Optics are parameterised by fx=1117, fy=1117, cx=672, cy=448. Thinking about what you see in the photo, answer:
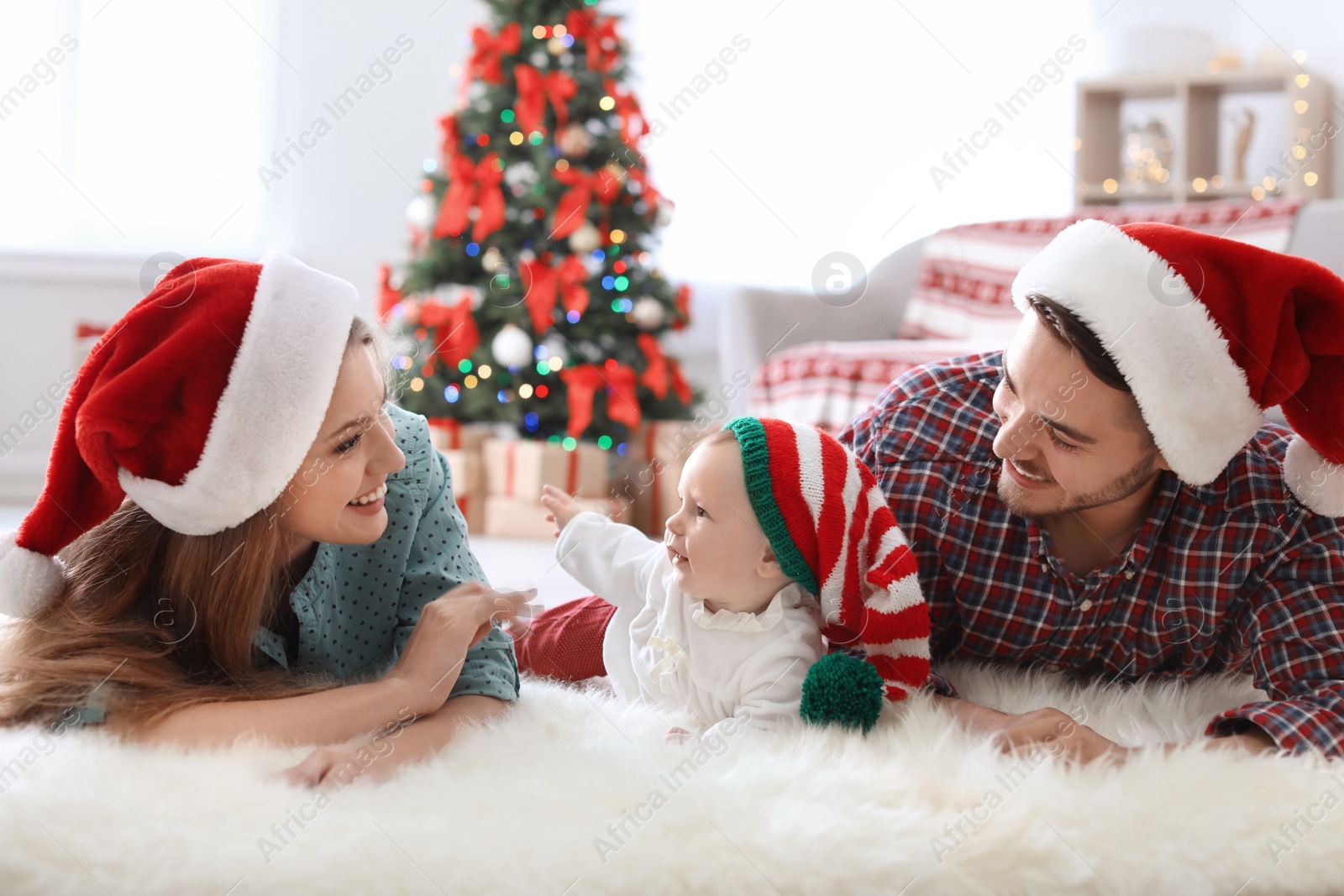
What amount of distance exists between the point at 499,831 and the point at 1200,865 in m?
0.53

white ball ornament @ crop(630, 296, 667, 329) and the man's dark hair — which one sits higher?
the man's dark hair

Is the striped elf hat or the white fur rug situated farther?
the striped elf hat

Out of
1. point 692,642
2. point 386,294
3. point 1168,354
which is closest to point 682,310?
point 386,294

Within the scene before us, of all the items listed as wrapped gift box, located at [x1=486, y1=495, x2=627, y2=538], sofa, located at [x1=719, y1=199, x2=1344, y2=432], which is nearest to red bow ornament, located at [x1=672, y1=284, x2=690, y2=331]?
sofa, located at [x1=719, y1=199, x2=1344, y2=432]

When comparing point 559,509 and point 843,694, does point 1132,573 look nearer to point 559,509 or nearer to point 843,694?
point 843,694

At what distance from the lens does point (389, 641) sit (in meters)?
1.23

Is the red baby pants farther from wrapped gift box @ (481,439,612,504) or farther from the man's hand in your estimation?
wrapped gift box @ (481,439,612,504)

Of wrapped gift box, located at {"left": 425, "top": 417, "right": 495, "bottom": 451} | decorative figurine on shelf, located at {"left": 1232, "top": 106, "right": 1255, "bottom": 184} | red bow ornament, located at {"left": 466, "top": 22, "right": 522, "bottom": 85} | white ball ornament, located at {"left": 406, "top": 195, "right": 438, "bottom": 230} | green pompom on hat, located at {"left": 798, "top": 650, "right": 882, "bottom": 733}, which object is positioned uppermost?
red bow ornament, located at {"left": 466, "top": 22, "right": 522, "bottom": 85}

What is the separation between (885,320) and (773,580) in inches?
85.9

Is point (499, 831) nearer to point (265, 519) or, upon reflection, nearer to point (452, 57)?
point (265, 519)

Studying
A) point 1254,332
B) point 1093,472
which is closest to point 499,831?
point 1093,472

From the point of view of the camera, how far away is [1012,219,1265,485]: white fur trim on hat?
1.05 metres

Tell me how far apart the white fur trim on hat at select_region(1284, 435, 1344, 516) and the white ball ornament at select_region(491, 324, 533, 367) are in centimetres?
223

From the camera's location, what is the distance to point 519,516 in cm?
316
